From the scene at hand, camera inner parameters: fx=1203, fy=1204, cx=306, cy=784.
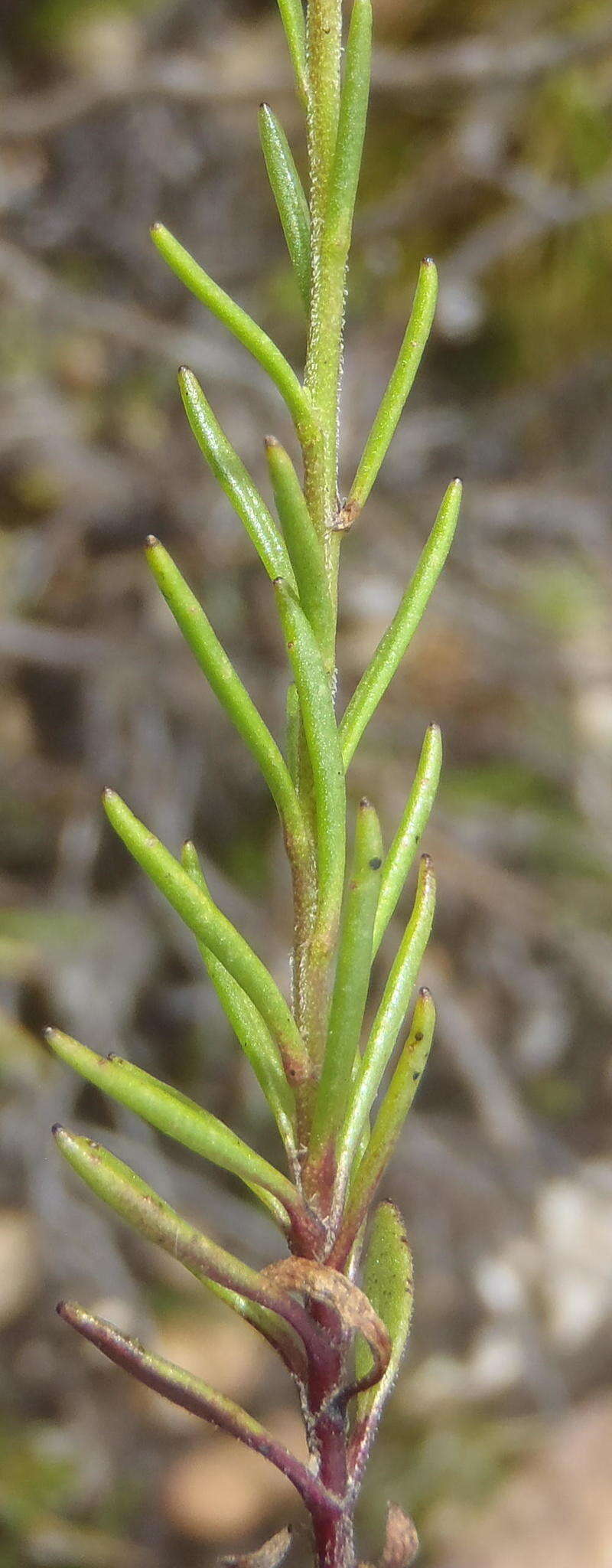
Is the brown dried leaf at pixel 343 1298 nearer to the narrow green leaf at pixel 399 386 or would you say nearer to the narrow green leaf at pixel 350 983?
the narrow green leaf at pixel 350 983

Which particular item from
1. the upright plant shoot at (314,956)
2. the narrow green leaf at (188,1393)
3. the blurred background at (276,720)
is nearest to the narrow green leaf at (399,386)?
the upright plant shoot at (314,956)

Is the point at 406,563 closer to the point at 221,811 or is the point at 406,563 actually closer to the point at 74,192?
the point at 221,811

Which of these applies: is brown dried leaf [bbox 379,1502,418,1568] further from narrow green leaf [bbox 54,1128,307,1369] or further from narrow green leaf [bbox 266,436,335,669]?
narrow green leaf [bbox 266,436,335,669]

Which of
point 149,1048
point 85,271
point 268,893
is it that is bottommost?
point 149,1048

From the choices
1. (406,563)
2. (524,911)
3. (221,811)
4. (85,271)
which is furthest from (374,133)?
(524,911)

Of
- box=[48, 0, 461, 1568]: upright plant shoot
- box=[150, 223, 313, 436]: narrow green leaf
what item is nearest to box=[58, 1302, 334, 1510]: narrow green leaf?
box=[48, 0, 461, 1568]: upright plant shoot

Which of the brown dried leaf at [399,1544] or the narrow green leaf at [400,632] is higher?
the narrow green leaf at [400,632]
